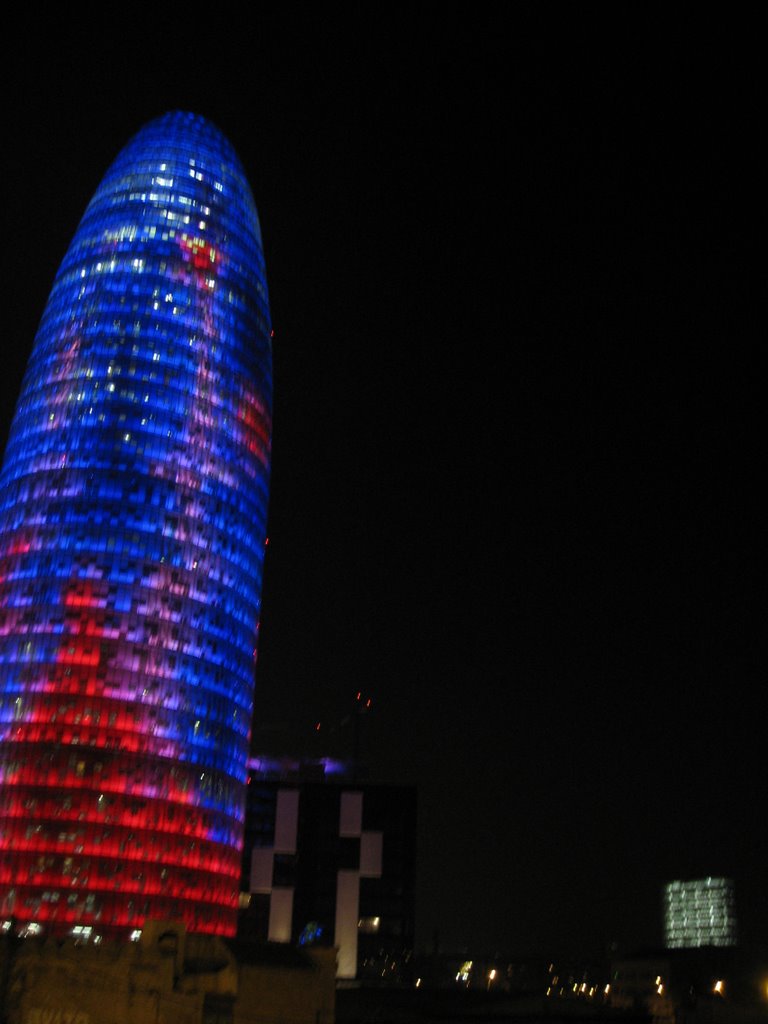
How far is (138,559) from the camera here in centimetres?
15675

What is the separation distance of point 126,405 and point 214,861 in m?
67.2

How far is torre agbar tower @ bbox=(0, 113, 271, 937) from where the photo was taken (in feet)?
479

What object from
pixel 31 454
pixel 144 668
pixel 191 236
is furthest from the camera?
pixel 191 236

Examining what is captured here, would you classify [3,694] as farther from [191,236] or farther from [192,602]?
[191,236]

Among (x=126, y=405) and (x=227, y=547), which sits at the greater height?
(x=126, y=405)

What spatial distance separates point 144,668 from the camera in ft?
504

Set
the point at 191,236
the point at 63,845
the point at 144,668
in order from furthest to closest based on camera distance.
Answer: the point at 191,236
the point at 144,668
the point at 63,845

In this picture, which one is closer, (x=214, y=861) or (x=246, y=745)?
(x=214, y=861)

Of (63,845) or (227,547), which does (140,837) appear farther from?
(227,547)

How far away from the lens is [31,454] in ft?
538

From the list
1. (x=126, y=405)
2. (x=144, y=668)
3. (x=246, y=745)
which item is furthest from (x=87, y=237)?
(x=246, y=745)

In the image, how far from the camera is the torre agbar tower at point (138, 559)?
146125 millimetres

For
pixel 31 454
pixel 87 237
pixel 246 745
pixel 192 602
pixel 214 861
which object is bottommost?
pixel 214 861

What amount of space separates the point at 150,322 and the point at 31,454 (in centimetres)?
2687
